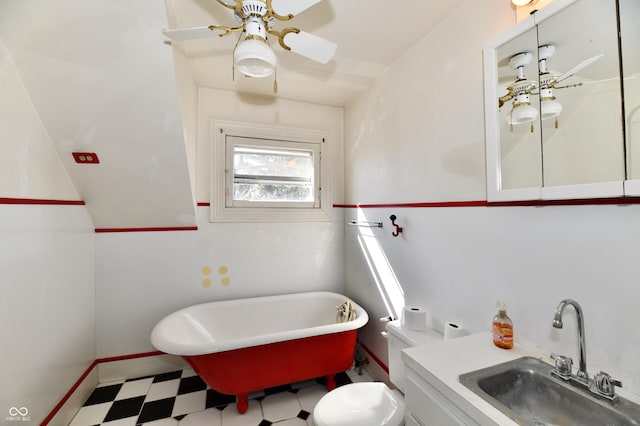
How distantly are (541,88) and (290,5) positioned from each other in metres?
1.09

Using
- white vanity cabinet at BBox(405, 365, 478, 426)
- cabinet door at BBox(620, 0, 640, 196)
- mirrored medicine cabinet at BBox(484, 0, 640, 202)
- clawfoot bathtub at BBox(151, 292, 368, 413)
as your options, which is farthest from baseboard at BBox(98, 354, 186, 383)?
cabinet door at BBox(620, 0, 640, 196)

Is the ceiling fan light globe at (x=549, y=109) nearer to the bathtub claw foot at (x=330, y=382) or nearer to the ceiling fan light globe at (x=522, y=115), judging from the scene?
the ceiling fan light globe at (x=522, y=115)

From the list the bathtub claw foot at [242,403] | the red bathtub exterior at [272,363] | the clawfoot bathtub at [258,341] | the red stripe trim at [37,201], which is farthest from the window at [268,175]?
the bathtub claw foot at [242,403]

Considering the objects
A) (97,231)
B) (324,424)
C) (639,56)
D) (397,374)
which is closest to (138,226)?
(97,231)

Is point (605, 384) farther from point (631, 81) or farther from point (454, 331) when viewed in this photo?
point (631, 81)

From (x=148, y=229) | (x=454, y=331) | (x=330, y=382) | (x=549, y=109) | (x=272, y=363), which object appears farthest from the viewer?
(x=148, y=229)

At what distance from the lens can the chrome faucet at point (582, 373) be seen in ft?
2.73

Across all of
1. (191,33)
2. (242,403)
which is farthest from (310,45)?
(242,403)

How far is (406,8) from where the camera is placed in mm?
1472

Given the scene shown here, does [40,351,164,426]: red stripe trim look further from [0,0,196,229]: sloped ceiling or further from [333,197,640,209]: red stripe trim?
[333,197,640,209]: red stripe trim

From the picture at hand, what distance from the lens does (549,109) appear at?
107 centimetres

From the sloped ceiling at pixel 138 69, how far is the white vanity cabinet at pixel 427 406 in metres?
1.81

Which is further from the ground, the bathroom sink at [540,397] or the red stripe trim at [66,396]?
the bathroom sink at [540,397]

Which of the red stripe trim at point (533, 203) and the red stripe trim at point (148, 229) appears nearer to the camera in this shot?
the red stripe trim at point (533, 203)
